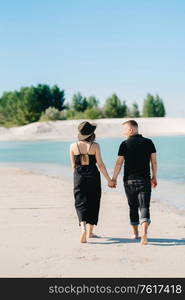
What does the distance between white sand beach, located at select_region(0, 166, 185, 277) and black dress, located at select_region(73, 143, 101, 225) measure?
0.43m

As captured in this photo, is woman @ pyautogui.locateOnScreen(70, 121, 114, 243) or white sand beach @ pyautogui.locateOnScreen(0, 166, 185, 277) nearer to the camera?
white sand beach @ pyautogui.locateOnScreen(0, 166, 185, 277)

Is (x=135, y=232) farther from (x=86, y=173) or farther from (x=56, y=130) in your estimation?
(x=56, y=130)

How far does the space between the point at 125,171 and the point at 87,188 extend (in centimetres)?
58

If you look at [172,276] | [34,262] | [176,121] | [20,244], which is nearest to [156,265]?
[172,276]

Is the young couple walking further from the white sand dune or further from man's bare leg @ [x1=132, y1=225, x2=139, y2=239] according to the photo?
the white sand dune


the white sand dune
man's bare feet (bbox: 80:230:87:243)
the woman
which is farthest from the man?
the white sand dune

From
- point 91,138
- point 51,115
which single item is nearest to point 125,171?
point 91,138

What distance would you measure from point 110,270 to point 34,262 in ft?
3.15

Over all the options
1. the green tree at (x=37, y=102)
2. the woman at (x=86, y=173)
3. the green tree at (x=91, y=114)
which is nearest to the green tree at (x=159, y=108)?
the green tree at (x=91, y=114)

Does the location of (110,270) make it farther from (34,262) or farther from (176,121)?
(176,121)

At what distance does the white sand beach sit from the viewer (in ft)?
17.4

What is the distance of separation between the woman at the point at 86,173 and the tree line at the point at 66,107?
72105 mm

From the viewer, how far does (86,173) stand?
21.9 ft

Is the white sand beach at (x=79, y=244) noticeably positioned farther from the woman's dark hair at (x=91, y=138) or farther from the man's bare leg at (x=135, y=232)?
the woman's dark hair at (x=91, y=138)
